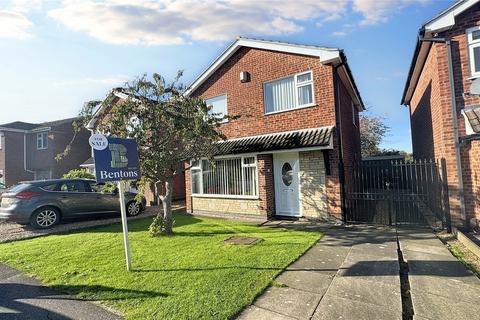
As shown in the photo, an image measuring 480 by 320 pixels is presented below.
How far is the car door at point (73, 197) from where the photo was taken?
1044 centimetres

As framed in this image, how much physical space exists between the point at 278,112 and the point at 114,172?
6628 mm

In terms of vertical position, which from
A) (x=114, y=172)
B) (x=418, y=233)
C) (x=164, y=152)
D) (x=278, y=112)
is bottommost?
(x=418, y=233)

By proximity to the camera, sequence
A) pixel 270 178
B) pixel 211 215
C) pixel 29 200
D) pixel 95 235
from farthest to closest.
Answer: pixel 211 215 → pixel 270 178 → pixel 29 200 → pixel 95 235

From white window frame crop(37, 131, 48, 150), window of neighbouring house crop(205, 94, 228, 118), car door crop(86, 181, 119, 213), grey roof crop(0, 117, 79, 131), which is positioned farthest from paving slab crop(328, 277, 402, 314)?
white window frame crop(37, 131, 48, 150)

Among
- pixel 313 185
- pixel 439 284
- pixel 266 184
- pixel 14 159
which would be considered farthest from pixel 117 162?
pixel 14 159

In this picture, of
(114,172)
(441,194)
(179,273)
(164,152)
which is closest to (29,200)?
(164,152)

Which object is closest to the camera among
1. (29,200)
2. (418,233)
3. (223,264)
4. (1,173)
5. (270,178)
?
(223,264)

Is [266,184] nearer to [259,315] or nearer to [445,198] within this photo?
[445,198]

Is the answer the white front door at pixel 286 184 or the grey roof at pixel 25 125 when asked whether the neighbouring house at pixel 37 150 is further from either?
the white front door at pixel 286 184

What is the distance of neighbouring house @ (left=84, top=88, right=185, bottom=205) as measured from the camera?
787 cm

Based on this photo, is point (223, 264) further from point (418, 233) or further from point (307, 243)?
point (418, 233)

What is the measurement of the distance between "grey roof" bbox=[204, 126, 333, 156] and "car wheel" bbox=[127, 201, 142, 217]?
4604 mm

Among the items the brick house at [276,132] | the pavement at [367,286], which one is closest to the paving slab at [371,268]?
the pavement at [367,286]

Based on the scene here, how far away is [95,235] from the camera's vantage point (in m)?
8.76
